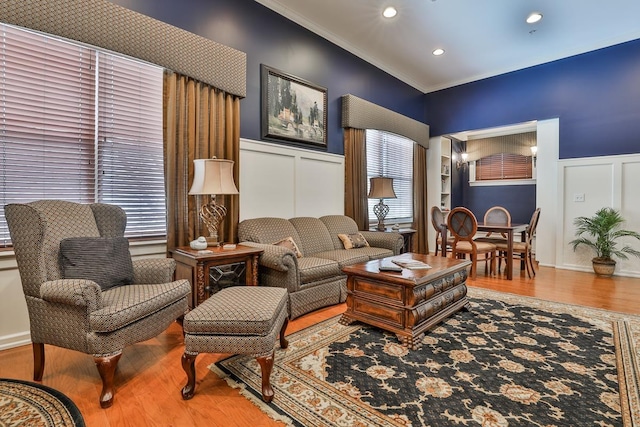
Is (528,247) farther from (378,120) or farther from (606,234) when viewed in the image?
(378,120)

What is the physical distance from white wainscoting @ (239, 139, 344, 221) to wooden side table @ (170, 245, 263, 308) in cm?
85

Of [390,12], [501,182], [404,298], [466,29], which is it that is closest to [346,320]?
[404,298]

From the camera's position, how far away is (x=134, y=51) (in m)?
2.62

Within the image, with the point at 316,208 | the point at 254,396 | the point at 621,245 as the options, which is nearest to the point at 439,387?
the point at 254,396

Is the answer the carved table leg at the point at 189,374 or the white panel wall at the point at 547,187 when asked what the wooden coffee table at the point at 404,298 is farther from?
the white panel wall at the point at 547,187

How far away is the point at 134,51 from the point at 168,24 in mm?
451

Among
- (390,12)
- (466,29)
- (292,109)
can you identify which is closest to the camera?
(390,12)

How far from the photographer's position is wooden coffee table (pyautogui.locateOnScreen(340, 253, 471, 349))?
2.29 meters

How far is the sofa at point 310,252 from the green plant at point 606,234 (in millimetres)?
3062

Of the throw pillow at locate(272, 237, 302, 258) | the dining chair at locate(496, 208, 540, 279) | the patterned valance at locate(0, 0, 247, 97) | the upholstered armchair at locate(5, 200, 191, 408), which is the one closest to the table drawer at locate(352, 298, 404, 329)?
the throw pillow at locate(272, 237, 302, 258)

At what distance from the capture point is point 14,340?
2297 mm

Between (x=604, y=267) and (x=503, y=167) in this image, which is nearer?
(x=604, y=267)

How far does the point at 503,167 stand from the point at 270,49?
645 centimetres

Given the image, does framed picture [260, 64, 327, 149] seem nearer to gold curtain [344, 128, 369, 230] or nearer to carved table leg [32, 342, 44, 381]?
gold curtain [344, 128, 369, 230]
